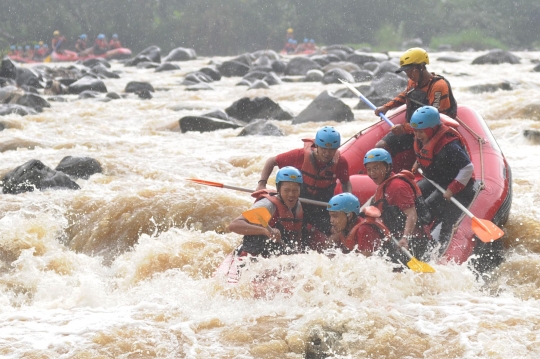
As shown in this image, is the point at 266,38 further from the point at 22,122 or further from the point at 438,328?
the point at 438,328

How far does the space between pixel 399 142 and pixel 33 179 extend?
3.76 m

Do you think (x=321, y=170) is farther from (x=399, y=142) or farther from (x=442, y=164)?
(x=399, y=142)

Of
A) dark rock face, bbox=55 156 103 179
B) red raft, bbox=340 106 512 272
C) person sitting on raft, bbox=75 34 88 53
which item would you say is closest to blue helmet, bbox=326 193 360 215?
red raft, bbox=340 106 512 272

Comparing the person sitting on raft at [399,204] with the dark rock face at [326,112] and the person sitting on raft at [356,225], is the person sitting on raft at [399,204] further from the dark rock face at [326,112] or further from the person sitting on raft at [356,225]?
the dark rock face at [326,112]

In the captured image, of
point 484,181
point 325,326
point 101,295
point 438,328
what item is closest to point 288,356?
point 325,326

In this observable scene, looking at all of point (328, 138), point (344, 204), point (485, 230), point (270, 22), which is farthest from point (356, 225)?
point (270, 22)

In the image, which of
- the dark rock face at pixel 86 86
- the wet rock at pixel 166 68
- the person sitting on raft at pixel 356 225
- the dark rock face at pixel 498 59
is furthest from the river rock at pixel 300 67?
the person sitting on raft at pixel 356 225

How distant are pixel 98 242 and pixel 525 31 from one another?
3152 centimetres

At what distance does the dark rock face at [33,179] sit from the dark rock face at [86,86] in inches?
342

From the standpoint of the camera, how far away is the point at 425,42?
34656 mm

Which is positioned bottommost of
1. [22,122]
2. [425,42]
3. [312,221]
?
[425,42]

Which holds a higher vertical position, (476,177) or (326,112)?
(476,177)

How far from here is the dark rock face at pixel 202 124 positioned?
37.7ft

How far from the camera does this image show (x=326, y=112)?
1191 centimetres
